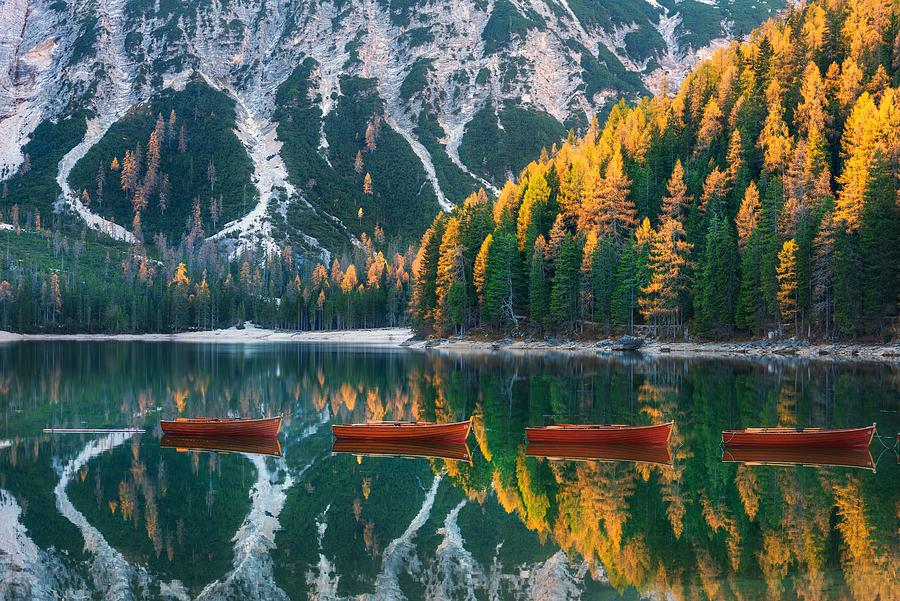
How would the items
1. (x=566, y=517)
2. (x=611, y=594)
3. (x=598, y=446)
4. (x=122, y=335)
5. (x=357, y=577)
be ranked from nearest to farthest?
(x=611, y=594) < (x=357, y=577) < (x=566, y=517) < (x=598, y=446) < (x=122, y=335)

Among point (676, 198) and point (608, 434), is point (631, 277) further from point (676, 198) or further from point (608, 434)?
point (608, 434)

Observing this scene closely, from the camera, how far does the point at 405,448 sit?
33.5 meters

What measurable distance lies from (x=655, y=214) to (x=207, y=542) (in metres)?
94.8

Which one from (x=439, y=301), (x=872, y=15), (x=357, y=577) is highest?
(x=872, y=15)

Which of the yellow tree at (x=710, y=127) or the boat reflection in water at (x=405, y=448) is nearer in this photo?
the boat reflection in water at (x=405, y=448)

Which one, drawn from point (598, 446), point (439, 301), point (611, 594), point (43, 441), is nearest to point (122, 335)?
point (439, 301)

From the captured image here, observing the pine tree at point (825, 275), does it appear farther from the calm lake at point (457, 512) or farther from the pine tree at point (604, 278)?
the calm lake at point (457, 512)

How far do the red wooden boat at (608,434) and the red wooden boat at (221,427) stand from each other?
13518 mm

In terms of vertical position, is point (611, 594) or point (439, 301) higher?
point (439, 301)

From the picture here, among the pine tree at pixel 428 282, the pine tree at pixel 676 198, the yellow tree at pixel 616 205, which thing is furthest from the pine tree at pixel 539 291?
the pine tree at pixel 428 282

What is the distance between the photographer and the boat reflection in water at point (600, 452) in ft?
97.9

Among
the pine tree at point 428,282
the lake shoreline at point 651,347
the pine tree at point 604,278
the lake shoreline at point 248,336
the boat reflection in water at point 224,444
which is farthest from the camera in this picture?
the lake shoreline at point 248,336

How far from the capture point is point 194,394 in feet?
177

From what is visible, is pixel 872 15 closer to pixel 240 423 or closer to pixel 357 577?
pixel 240 423
